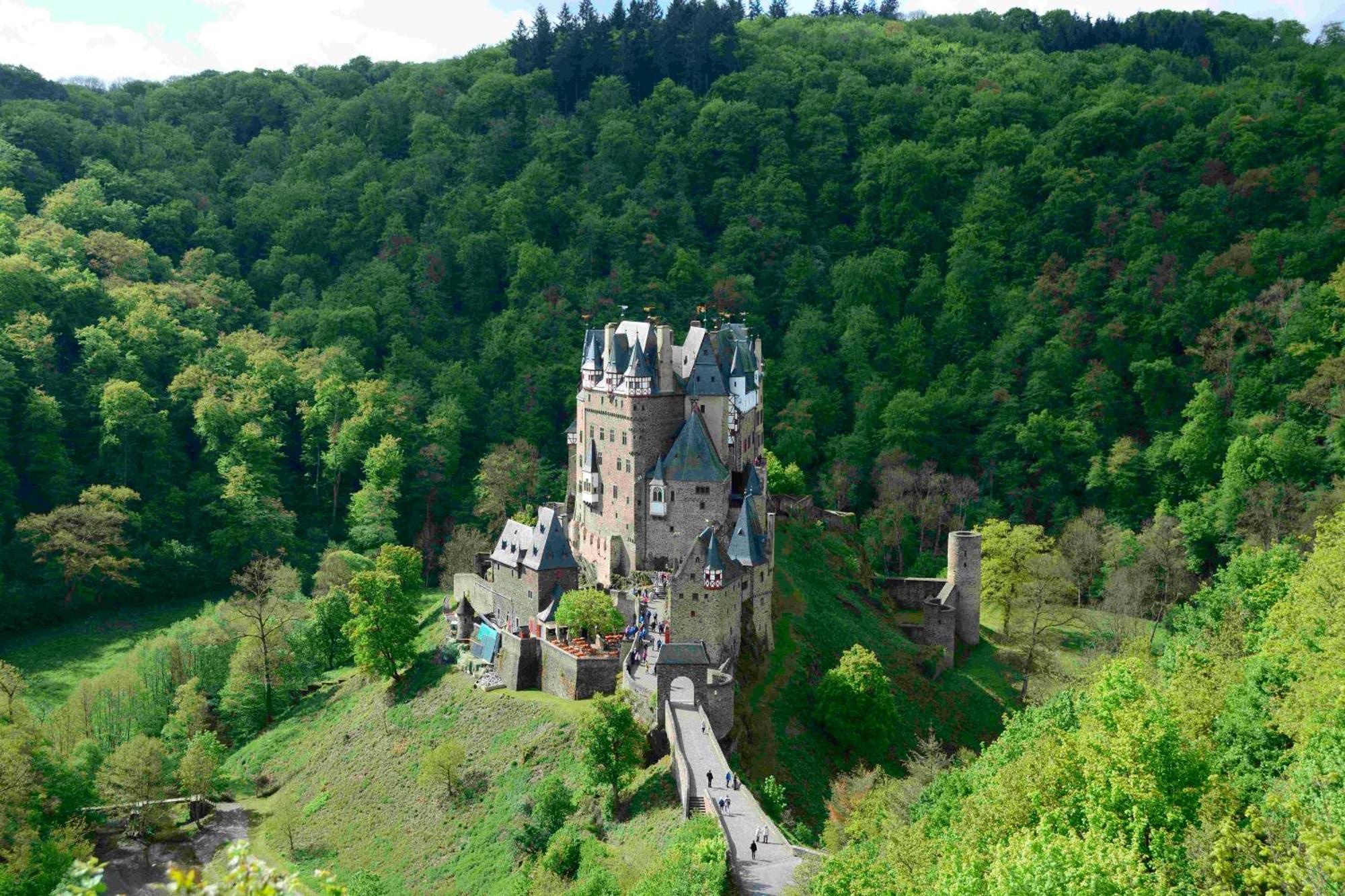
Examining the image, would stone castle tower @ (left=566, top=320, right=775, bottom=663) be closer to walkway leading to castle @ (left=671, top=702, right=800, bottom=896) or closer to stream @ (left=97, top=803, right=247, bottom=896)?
walkway leading to castle @ (left=671, top=702, right=800, bottom=896)

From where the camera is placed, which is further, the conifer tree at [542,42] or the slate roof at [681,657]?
the conifer tree at [542,42]

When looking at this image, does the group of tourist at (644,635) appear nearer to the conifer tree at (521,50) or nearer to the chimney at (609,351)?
the chimney at (609,351)

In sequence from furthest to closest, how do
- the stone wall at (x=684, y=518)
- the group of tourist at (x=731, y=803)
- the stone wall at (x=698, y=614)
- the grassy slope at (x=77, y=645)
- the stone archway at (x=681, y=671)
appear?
the grassy slope at (x=77, y=645), the stone wall at (x=684, y=518), the stone wall at (x=698, y=614), the stone archway at (x=681, y=671), the group of tourist at (x=731, y=803)

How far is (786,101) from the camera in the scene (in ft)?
445

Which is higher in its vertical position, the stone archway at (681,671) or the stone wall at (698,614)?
the stone wall at (698,614)

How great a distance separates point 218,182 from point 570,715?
96751mm

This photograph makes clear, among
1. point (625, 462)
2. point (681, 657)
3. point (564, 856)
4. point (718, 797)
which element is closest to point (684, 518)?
point (625, 462)

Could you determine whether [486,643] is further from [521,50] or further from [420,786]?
[521,50]

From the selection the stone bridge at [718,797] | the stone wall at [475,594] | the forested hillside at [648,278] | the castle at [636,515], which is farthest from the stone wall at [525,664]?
the forested hillside at [648,278]

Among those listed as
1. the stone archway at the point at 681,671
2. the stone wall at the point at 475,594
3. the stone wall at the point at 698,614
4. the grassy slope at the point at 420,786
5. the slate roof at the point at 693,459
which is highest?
the slate roof at the point at 693,459

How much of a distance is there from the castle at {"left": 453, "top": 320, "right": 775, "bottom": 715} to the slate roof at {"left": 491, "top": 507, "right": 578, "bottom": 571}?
0.08 m

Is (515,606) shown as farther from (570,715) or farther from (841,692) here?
(841,692)

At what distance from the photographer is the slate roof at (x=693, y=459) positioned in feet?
200

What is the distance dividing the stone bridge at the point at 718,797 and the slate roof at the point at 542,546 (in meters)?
12.1
